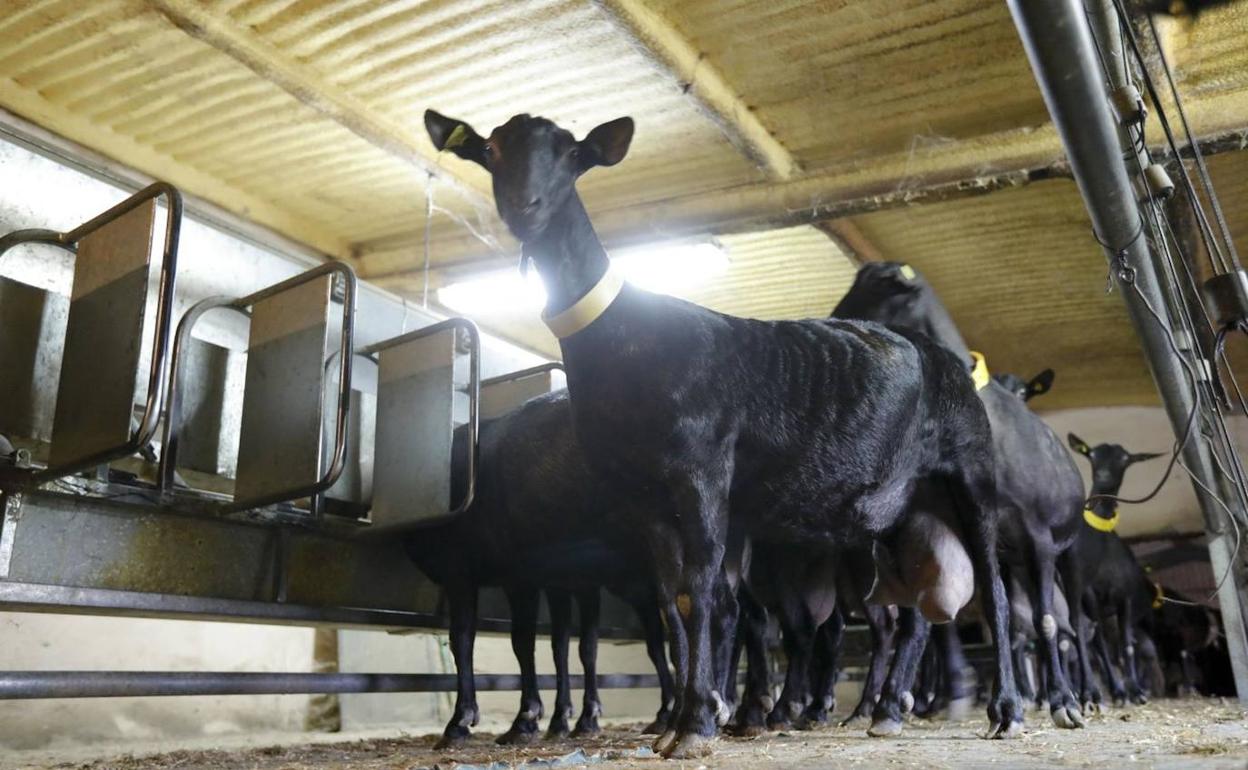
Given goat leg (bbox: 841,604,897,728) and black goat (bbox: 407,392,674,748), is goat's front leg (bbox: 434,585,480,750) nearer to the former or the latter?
black goat (bbox: 407,392,674,748)

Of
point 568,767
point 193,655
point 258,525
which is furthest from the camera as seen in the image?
point 193,655

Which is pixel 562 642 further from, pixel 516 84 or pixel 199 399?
pixel 516 84

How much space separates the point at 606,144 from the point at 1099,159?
5.55ft

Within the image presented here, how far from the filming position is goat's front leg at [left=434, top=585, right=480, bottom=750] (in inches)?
164

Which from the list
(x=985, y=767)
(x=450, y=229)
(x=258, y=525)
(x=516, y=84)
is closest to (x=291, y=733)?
(x=258, y=525)

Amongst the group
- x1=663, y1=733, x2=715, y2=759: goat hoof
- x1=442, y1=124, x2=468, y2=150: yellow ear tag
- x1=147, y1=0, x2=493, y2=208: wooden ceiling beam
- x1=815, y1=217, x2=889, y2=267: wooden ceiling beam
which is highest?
x1=147, y1=0, x2=493, y2=208: wooden ceiling beam

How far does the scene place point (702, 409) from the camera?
3.17 meters

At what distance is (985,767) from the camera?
229cm

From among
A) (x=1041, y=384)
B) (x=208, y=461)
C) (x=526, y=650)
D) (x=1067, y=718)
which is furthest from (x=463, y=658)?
(x=1041, y=384)

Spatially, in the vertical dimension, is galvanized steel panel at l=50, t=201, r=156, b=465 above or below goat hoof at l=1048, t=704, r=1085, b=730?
above

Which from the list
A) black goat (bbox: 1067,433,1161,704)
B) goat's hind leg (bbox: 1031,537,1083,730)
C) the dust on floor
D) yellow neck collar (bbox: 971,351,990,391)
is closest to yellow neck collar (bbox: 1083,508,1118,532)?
black goat (bbox: 1067,433,1161,704)

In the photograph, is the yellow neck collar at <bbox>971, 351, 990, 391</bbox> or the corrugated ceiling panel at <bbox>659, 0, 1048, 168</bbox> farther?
the yellow neck collar at <bbox>971, 351, 990, 391</bbox>

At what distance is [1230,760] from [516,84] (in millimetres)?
4581

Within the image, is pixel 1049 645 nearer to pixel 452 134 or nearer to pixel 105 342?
pixel 452 134
